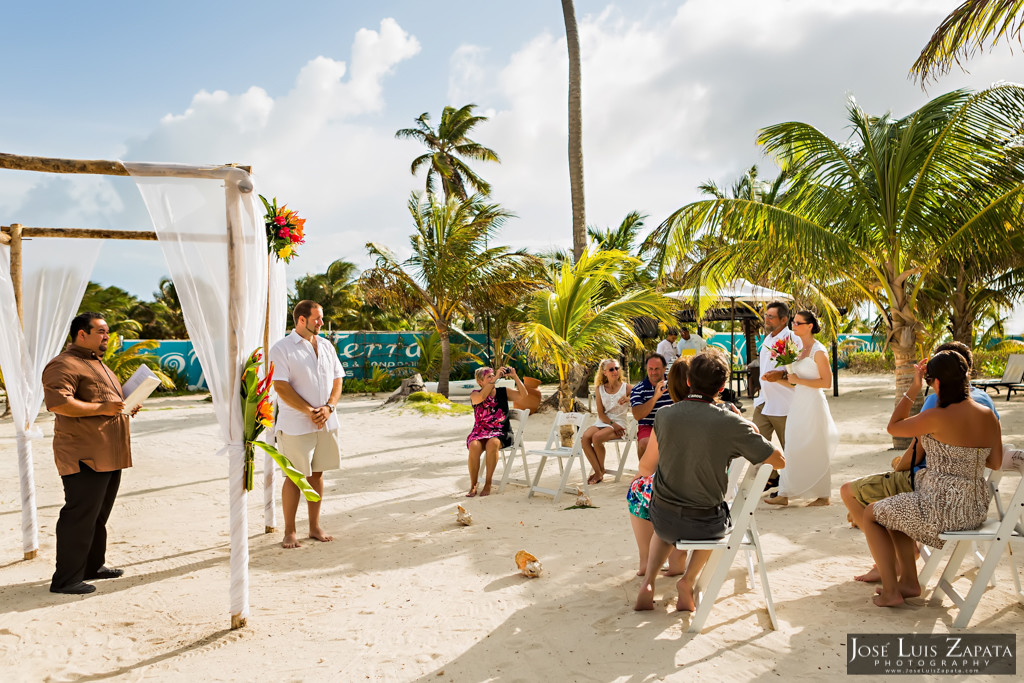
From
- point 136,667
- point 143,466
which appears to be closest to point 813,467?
point 136,667

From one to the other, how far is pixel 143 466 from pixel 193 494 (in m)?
2.27

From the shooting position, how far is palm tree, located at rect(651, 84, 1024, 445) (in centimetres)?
787

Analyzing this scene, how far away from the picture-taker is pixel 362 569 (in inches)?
184

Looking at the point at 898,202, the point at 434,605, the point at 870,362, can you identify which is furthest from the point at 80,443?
the point at 870,362

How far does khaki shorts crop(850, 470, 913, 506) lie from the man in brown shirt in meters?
4.34

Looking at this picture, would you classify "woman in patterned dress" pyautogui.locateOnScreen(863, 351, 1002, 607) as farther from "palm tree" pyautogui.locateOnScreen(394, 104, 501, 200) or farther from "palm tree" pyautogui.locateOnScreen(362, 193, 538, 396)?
"palm tree" pyautogui.locateOnScreen(394, 104, 501, 200)

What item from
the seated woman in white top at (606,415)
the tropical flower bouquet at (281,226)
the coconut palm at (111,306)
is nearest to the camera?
the tropical flower bouquet at (281,226)

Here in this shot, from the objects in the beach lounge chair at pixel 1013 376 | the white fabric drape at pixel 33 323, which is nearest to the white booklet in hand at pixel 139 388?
the white fabric drape at pixel 33 323

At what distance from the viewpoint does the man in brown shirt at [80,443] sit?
4.26 metres

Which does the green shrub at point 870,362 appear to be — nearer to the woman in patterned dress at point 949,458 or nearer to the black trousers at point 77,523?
the woman in patterned dress at point 949,458

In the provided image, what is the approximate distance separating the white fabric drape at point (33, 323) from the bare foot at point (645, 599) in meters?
4.25

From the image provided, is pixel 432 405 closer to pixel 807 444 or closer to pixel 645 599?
pixel 807 444

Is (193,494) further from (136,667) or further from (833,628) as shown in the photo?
(833,628)

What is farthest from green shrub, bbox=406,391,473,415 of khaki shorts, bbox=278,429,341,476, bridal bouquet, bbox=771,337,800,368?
bridal bouquet, bbox=771,337,800,368
